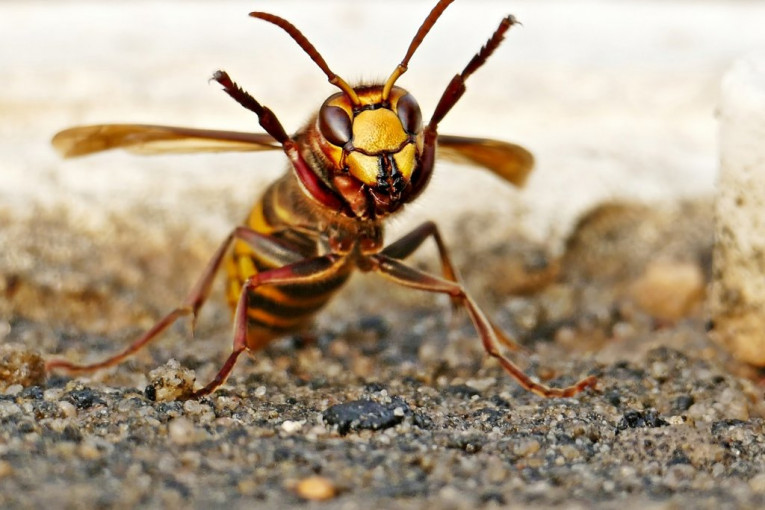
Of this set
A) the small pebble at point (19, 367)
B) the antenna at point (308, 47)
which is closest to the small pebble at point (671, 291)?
the antenna at point (308, 47)

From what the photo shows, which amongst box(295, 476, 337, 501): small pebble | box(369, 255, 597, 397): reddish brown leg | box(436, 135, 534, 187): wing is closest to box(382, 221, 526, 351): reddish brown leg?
box(369, 255, 597, 397): reddish brown leg

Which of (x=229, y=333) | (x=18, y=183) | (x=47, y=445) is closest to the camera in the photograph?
(x=47, y=445)

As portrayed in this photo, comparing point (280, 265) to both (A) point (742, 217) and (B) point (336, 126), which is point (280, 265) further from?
(A) point (742, 217)

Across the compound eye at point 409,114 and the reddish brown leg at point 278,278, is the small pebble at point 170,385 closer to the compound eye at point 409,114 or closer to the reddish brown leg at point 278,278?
the reddish brown leg at point 278,278

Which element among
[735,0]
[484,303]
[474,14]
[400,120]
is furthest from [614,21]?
[400,120]

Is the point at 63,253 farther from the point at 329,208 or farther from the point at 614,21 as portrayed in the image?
the point at 614,21

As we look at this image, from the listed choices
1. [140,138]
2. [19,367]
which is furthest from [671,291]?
[19,367]
